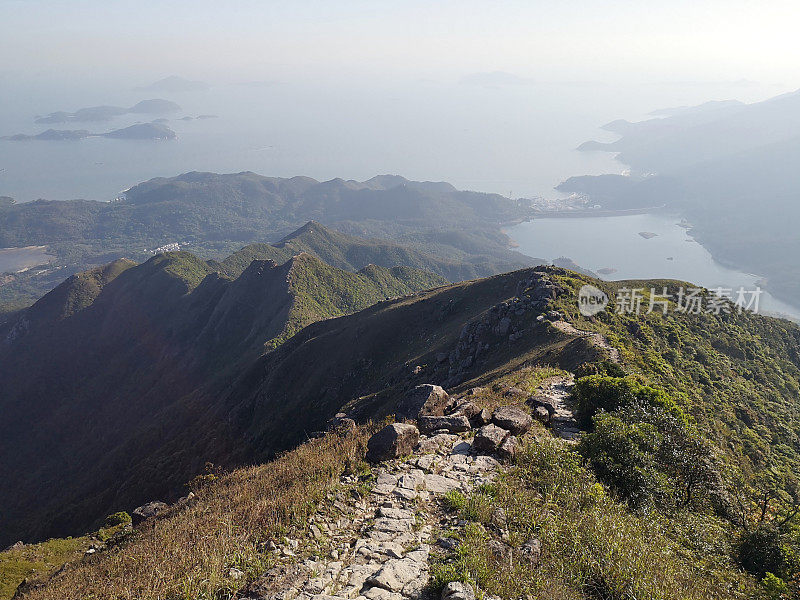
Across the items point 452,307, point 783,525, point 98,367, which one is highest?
point 783,525

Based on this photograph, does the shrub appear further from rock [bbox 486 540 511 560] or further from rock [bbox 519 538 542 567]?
rock [bbox 486 540 511 560]

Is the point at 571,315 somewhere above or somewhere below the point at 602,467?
below

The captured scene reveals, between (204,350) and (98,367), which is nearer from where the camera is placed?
(204,350)

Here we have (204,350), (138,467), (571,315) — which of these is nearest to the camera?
(571,315)

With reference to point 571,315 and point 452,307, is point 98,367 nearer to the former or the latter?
point 452,307

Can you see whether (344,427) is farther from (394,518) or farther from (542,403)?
(394,518)

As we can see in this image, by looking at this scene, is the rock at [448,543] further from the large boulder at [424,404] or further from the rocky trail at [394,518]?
the large boulder at [424,404]

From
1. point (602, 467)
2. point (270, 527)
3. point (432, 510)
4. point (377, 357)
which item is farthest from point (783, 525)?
point (377, 357)
